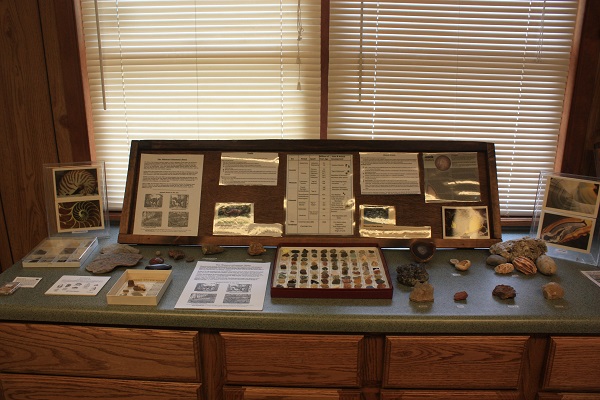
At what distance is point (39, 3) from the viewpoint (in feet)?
5.49

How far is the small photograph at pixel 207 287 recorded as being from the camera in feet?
4.22

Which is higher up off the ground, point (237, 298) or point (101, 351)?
point (237, 298)

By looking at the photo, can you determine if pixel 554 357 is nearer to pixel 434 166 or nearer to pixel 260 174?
pixel 434 166

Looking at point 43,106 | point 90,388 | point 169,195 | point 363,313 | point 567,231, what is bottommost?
point 90,388

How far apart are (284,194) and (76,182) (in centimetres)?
82

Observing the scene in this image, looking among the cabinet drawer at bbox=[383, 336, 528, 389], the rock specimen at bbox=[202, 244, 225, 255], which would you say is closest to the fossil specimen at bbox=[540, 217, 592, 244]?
the cabinet drawer at bbox=[383, 336, 528, 389]

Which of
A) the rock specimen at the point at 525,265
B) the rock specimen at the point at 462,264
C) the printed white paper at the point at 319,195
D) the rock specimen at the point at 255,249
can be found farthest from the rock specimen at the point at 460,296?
the rock specimen at the point at 255,249

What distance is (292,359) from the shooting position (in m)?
1.20

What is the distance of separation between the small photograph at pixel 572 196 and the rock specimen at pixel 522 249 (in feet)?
0.55

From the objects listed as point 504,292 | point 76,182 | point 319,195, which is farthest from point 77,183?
point 504,292

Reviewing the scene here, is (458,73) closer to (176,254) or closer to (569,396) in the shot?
Result: (569,396)

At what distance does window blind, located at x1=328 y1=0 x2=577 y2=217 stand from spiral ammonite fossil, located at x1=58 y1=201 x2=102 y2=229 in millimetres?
1030

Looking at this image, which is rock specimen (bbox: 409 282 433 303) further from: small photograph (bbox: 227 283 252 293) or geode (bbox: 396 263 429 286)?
small photograph (bbox: 227 283 252 293)

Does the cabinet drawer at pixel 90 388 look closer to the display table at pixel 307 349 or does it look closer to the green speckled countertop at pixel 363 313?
the display table at pixel 307 349
